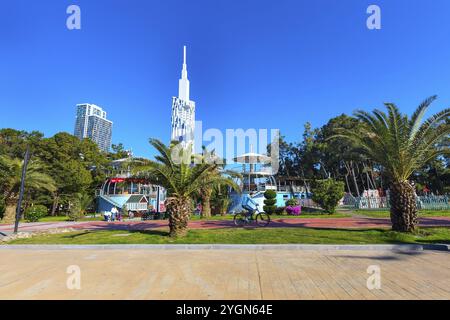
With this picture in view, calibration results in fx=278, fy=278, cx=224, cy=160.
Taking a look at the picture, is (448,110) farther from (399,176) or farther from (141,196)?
(141,196)

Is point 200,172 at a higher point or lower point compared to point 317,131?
lower

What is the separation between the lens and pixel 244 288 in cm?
522

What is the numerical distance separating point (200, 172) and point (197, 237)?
265cm

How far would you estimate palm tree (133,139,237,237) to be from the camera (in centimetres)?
1148

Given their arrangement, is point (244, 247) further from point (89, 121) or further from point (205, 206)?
point (89, 121)

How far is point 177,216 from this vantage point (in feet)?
37.7

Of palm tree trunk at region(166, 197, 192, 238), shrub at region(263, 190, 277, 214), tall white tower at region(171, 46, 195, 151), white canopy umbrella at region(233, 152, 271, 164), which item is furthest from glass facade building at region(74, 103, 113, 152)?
palm tree trunk at region(166, 197, 192, 238)

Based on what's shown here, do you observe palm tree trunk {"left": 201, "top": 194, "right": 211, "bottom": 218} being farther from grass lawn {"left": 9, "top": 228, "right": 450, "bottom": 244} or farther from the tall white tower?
the tall white tower

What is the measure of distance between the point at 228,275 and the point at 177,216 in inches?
225

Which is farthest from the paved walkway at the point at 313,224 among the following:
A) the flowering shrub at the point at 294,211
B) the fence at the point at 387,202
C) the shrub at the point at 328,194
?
the fence at the point at 387,202

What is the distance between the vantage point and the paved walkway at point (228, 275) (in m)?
4.95

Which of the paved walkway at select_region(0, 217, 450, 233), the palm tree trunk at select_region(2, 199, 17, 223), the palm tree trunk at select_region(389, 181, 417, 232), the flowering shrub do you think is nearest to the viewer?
the palm tree trunk at select_region(389, 181, 417, 232)
